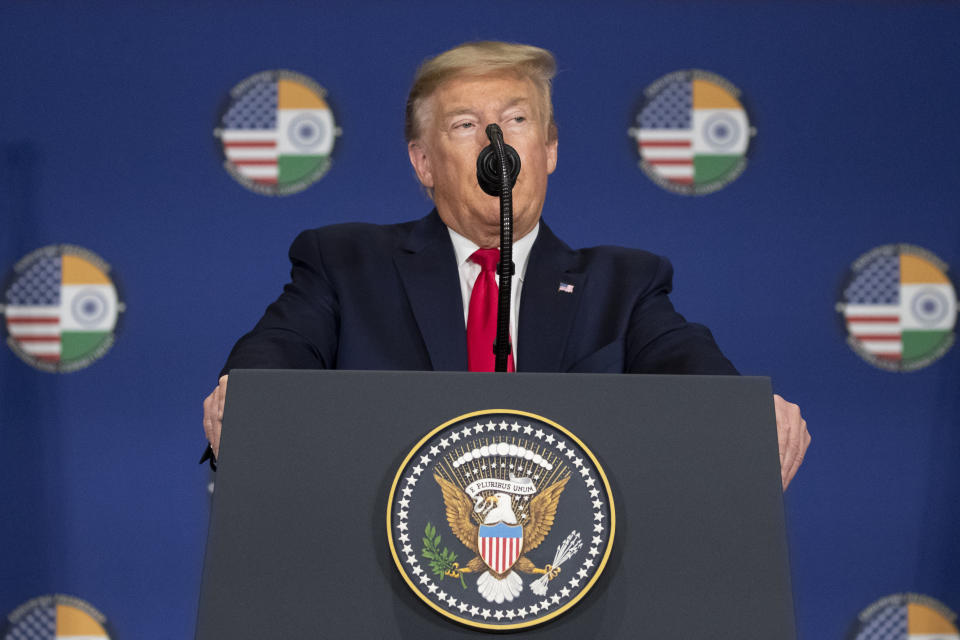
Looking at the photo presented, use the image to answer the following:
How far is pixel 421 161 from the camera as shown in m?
1.70

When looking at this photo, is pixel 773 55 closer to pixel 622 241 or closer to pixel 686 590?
pixel 622 241

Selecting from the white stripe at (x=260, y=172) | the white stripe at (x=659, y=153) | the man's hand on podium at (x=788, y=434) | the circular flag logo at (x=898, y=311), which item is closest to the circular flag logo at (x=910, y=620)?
the circular flag logo at (x=898, y=311)

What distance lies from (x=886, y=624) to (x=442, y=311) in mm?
1805

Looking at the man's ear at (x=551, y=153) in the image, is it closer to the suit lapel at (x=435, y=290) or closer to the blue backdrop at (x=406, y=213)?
the suit lapel at (x=435, y=290)

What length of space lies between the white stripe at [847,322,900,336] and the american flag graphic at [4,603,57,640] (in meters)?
2.24

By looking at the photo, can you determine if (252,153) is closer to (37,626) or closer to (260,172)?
(260,172)

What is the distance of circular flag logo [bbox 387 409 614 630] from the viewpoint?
2.59 feet

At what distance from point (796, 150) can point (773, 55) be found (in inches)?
10.6

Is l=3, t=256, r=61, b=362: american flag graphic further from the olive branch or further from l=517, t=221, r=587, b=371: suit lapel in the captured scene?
the olive branch

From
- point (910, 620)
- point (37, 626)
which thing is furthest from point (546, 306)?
point (37, 626)

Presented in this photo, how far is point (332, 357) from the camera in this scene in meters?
1.44

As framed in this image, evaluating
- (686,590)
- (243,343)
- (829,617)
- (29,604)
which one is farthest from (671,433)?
(29,604)

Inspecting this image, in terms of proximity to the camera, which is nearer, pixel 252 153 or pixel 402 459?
pixel 402 459

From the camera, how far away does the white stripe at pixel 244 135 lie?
264 centimetres
